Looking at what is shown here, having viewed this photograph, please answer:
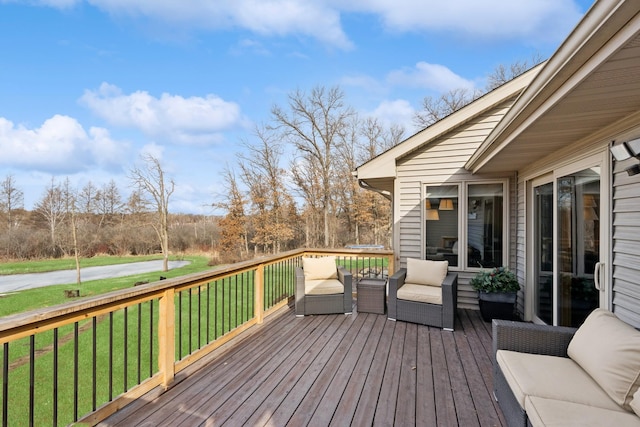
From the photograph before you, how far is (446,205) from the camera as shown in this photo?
5.03 m

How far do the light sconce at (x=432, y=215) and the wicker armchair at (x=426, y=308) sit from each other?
115 cm

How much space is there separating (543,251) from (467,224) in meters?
1.24

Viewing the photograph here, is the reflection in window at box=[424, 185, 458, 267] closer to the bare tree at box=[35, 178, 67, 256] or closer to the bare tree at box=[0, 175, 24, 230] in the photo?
the bare tree at box=[35, 178, 67, 256]

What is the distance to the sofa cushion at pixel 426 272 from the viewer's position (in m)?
4.38

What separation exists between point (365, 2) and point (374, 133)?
32.6ft

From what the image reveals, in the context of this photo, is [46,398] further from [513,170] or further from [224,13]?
[224,13]

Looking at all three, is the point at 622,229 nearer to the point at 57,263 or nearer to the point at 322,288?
the point at 322,288

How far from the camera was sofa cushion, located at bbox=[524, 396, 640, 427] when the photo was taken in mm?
1344

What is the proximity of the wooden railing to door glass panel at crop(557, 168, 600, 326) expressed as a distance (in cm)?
243

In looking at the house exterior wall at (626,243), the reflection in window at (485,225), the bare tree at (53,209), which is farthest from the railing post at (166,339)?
the bare tree at (53,209)

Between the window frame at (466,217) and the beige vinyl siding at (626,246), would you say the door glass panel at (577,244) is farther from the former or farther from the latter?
the window frame at (466,217)

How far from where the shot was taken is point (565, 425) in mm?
1327

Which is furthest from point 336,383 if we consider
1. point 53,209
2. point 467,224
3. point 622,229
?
point 53,209

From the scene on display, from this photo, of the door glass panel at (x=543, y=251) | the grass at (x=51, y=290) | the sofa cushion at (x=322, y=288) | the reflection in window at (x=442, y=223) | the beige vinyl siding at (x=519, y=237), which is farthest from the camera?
Result: the grass at (x=51, y=290)
